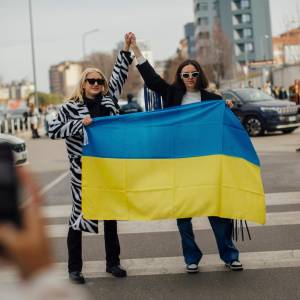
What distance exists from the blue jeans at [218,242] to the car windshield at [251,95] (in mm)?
16487

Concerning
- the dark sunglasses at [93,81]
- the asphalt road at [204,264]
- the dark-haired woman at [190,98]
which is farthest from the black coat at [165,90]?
the asphalt road at [204,264]

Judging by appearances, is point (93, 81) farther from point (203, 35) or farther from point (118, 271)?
point (203, 35)

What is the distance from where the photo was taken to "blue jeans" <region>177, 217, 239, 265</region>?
5523 millimetres

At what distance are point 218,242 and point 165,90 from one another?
145 centimetres

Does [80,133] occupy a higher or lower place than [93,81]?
lower

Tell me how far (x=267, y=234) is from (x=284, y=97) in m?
31.6

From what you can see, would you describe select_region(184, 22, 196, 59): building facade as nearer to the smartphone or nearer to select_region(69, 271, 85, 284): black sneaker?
select_region(69, 271, 85, 284): black sneaker

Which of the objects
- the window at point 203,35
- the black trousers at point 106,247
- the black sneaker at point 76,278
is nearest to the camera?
the black sneaker at point 76,278

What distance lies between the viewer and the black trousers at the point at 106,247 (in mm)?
5465

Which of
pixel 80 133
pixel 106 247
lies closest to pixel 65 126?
pixel 80 133

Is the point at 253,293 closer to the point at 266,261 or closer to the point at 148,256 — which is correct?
the point at 266,261

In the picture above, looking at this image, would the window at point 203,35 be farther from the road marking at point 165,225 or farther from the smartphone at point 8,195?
the smartphone at point 8,195

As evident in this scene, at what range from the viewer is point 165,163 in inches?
218

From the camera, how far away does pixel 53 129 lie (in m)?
5.43
